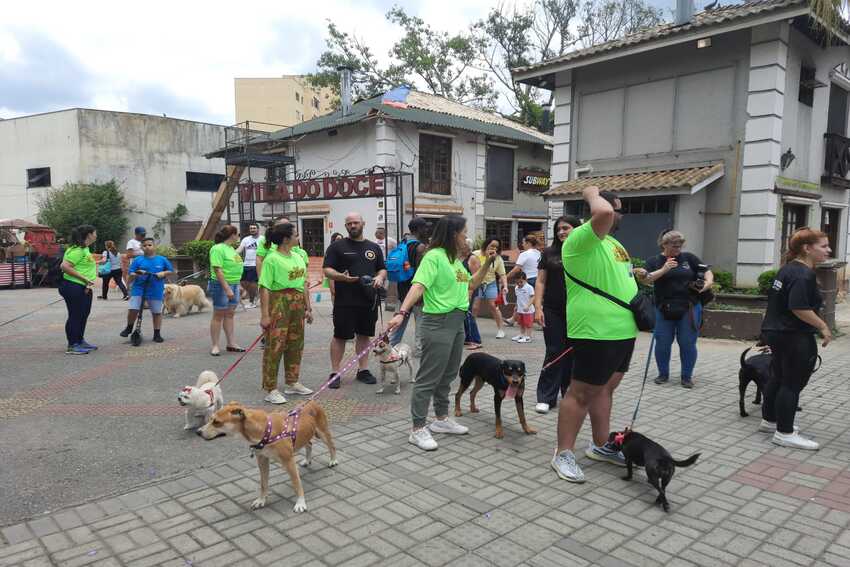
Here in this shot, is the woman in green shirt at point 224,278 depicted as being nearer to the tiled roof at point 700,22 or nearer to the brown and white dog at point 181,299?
the brown and white dog at point 181,299

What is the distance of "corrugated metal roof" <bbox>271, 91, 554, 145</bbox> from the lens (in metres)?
17.9

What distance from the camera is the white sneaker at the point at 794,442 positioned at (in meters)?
4.47

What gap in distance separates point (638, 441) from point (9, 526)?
3.87 m

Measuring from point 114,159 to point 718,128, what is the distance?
83.2 feet

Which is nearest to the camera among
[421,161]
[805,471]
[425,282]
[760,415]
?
[805,471]

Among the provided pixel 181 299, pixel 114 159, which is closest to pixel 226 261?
pixel 181 299

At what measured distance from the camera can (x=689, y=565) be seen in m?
2.90

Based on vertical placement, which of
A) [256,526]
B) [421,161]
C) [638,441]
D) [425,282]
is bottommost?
[256,526]

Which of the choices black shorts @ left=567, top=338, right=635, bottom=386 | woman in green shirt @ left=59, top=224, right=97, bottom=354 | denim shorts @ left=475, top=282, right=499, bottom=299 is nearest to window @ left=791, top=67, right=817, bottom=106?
denim shorts @ left=475, top=282, right=499, bottom=299

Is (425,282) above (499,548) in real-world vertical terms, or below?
above

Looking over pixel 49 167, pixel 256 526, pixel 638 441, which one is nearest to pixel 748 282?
pixel 638 441

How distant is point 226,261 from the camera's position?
7.45m

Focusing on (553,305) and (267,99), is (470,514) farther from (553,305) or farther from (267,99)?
(267,99)

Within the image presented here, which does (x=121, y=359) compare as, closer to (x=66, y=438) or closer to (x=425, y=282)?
(x=66, y=438)
